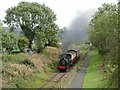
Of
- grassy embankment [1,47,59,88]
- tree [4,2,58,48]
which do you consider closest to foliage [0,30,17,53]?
grassy embankment [1,47,59,88]

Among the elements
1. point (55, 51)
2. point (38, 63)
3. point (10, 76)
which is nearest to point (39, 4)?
point (55, 51)

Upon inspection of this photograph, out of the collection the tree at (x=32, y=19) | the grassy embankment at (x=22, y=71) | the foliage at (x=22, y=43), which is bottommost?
the grassy embankment at (x=22, y=71)

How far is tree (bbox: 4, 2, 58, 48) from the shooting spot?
49.8m

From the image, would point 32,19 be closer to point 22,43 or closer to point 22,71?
point 22,43

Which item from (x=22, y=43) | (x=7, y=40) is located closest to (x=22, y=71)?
(x=7, y=40)

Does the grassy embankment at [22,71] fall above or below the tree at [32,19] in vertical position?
below

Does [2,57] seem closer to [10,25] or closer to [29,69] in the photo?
[29,69]

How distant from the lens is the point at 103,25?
43.1 meters

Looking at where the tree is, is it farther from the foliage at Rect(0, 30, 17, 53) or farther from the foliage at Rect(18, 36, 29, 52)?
the foliage at Rect(0, 30, 17, 53)

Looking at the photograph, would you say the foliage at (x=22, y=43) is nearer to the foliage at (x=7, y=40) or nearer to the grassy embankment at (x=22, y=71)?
the foliage at (x=7, y=40)

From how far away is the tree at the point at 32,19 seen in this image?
49844 mm

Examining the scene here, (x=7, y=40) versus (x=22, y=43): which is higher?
(x=7, y=40)

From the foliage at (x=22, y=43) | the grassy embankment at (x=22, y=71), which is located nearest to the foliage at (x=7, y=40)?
the grassy embankment at (x=22, y=71)

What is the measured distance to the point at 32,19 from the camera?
5034 centimetres
